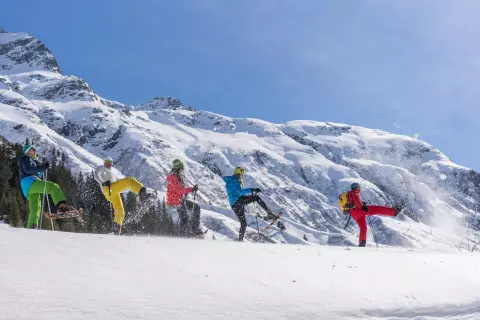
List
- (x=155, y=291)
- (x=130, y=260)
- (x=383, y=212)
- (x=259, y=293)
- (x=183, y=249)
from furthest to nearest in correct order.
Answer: (x=383, y=212) < (x=183, y=249) < (x=130, y=260) < (x=259, y=293) < (x=155, y=291)

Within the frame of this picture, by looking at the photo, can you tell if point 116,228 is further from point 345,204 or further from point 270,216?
point 345,204

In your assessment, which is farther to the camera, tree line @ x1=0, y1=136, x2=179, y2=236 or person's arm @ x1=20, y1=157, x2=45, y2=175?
tree line @ x1=0, y1=136, x2=179, y2=236

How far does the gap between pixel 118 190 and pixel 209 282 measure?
705cm

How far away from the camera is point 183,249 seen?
8328 millimetres

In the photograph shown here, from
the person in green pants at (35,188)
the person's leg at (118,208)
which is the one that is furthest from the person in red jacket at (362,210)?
the person in green pants at (35,188)

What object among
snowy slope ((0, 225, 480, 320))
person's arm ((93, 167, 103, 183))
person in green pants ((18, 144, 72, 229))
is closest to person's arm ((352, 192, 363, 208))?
snowy slope ((0, 225, 480, 320))

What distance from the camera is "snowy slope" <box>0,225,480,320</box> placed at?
5.47m

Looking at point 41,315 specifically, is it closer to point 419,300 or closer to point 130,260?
point 130,260

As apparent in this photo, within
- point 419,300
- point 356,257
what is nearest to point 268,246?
point 356,257

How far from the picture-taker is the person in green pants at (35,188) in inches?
448

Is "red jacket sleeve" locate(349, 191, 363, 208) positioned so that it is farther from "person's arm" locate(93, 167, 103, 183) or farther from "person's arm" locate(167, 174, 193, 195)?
"person's arm" locate(93, 167, 103, 183)

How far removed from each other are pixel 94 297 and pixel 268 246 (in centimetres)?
484

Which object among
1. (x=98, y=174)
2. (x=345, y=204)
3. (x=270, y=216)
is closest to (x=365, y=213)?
(x=345, y=204)

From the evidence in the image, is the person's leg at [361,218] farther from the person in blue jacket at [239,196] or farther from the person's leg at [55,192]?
the person's leg at [55,192]
